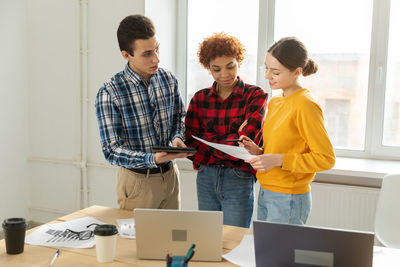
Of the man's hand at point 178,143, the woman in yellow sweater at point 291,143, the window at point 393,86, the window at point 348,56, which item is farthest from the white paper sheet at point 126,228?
the window at point 393,86

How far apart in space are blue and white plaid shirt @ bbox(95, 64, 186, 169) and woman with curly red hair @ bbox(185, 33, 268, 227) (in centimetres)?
21

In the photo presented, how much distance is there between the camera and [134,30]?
198 cm

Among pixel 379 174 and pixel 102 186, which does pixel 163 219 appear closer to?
pixel 379 174

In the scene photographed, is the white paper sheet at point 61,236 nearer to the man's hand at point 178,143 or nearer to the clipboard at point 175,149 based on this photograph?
the clipboard at point 175,149

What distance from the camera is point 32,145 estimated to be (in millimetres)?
3912

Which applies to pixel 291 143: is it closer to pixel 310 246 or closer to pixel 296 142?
pixel 296 142

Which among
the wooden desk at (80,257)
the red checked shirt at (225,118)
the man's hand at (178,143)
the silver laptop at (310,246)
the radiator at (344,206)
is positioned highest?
the red checked shirt at (225,118)

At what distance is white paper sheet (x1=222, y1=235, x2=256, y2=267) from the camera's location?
1.39m

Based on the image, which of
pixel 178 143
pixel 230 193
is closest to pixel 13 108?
pixel 178 143

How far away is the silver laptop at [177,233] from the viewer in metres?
1.38

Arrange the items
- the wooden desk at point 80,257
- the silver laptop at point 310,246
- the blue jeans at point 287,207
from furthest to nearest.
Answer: the blue jeans at point 287,207, the wooden desk at point 80,257, the silver laptop at point 310,246

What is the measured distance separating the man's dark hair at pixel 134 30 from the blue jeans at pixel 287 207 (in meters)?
0.95

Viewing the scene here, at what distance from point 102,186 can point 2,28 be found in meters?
1.61

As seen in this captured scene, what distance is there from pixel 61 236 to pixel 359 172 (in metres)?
1.92
